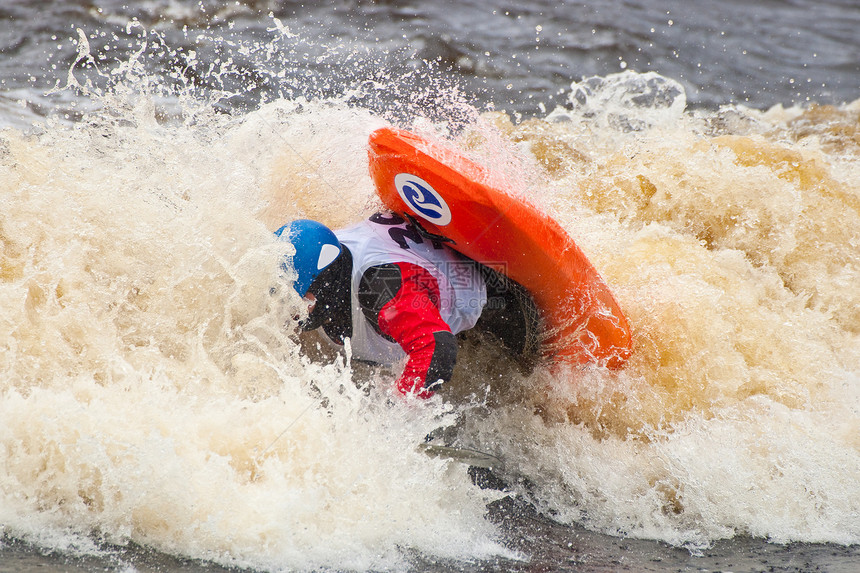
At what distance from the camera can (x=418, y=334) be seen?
244 centimetres

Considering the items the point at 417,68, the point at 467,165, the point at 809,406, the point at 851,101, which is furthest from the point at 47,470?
the point at 851,101

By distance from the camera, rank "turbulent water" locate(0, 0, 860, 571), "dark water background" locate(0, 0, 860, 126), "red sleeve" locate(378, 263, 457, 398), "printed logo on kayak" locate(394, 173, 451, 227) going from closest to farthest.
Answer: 1. "turbulent water" locate(0, 0, 860, 571)
2. "red sleeve" locate(378, 263, 457, 398)
3. "printed logo on kayak" locate(394, 173, 451, 227)
4. "dark water background" locate(0, 0, 860, 126)

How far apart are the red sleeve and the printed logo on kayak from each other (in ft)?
0.74

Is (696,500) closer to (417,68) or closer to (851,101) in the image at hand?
(417,68)

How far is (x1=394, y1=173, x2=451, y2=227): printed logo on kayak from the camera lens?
2525mm

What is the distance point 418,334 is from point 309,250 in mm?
509

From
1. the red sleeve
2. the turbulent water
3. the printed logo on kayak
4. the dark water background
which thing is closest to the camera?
the turbulent water

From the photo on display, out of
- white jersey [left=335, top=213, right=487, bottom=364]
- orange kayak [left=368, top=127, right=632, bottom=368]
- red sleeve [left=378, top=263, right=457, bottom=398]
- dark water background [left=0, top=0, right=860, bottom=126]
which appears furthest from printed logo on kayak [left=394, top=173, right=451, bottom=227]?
dark water background [left=0, top=0, right=860, bottom=126]

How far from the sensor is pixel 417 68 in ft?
23.1

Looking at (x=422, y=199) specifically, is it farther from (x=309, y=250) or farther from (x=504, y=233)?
(x=309, y=250)

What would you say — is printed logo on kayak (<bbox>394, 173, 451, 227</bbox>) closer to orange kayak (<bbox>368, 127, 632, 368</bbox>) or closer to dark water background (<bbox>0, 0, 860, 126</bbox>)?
orange kayak (<bbox>368, 127, 632, 368</bbox>)

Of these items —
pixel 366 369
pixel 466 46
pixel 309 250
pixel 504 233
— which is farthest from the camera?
pixel 466 46

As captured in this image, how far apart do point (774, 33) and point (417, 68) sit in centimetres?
511

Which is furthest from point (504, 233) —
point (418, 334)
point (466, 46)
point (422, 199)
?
point (466, 46)
